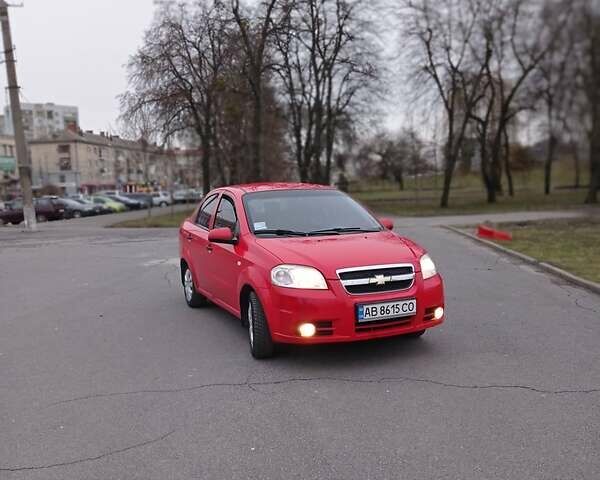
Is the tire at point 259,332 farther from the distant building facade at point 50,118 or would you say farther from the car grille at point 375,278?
the distant building facade at point 50,118

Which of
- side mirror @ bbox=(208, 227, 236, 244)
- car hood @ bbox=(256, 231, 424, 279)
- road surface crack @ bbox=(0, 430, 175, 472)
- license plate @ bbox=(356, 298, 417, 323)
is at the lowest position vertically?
road surface crack @ bbox=(0, 430, 175, 472)

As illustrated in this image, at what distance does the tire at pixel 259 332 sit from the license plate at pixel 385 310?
85 centimetres

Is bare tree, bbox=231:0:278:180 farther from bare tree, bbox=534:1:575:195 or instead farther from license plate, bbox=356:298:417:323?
license plate, bbox=356:298:417:323

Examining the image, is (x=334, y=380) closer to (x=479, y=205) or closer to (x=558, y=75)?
(x=558, y=75)

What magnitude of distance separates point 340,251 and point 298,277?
18.2 inches

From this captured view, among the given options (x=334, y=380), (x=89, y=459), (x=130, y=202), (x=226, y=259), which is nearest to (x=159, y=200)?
(x=130, y=202)

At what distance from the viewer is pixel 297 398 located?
4.37m

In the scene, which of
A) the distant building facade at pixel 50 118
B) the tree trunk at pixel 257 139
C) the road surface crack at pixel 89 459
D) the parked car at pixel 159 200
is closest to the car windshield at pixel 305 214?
the road surface crack at pixel 89 459

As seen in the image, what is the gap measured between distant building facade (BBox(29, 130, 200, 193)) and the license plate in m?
30.5

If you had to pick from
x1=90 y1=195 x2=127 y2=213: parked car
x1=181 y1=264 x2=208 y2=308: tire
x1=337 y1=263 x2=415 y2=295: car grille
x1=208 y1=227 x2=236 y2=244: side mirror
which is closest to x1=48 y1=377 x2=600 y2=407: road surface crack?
x1=337 y1=263 x2=415 y2=295: car grille

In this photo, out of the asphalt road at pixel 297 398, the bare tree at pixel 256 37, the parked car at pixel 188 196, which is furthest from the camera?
the parked car at pixel 188 196

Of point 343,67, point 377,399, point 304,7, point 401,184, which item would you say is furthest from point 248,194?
point 401,184

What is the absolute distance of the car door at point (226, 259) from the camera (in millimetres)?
5852

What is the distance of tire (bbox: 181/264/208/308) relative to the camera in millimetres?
7613
